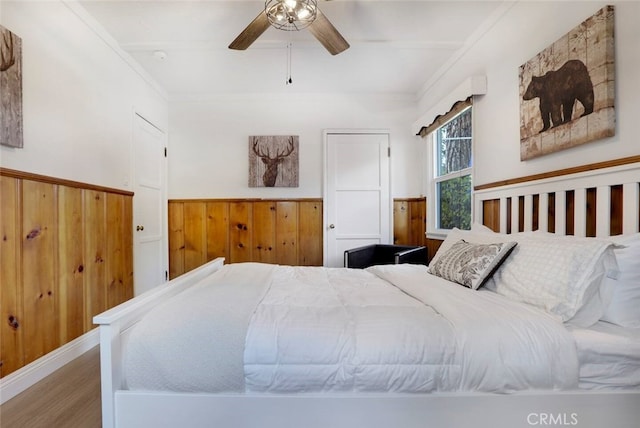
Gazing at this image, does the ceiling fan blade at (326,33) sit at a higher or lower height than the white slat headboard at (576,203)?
higher

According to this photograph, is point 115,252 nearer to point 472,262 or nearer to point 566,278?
point 472,262

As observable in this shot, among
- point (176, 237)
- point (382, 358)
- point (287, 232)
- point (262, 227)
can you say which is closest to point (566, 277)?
point (382, 358)

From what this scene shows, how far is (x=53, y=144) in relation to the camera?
190 centimetres

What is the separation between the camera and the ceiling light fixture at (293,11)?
5.44ft

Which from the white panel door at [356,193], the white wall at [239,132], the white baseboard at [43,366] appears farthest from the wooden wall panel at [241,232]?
the white baseboard at [43,366]

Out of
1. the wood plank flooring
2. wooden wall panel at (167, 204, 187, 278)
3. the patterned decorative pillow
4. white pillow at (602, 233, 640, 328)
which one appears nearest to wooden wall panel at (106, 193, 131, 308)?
the wood plank flooring

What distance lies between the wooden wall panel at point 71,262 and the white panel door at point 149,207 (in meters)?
0.75

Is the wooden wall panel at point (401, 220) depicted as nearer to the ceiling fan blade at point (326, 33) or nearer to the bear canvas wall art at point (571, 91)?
the bear canvas wall art at point (571, 91)

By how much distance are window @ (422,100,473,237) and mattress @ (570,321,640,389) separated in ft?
5.45

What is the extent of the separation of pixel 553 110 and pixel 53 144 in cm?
312

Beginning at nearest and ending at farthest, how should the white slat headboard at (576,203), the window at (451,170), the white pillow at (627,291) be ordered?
the white pillow at (627,291) < the white slat headboard at (576,203) < the window at (451,170)

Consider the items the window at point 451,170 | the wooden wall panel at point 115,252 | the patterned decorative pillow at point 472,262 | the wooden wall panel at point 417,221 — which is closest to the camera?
the patterned decorative pillow at point 472,262

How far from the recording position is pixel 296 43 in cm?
249

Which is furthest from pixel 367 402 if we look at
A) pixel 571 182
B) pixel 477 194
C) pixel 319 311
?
pixel 477 194
